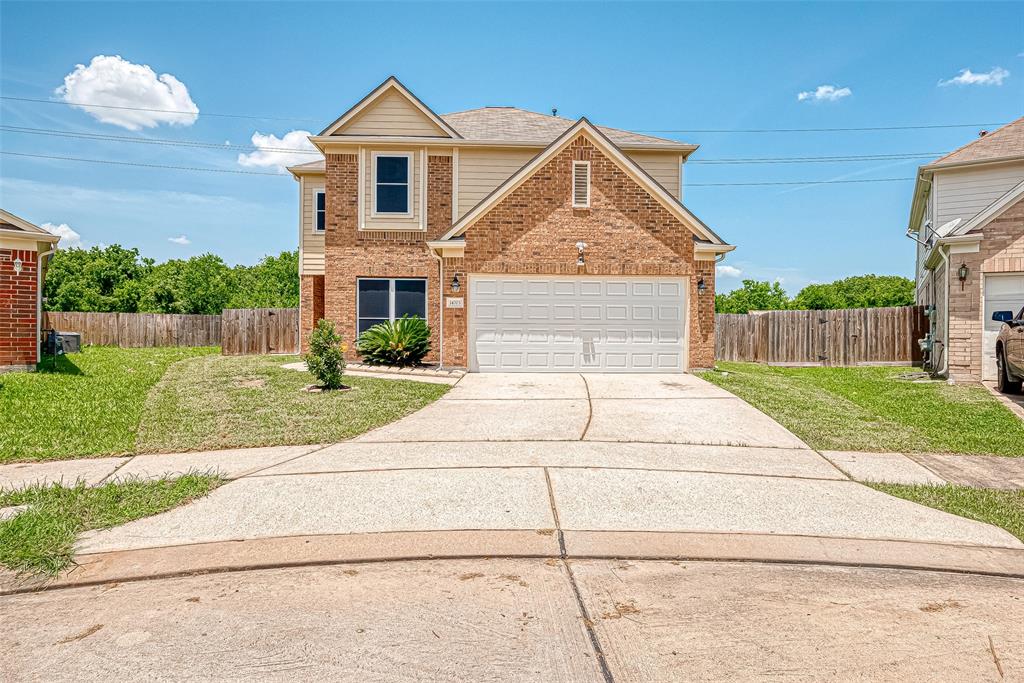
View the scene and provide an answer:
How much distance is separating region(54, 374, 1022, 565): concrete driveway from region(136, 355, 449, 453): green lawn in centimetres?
76

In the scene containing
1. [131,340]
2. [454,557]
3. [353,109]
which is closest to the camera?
[454,557]

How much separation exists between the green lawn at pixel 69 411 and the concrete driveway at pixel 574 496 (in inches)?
50.7

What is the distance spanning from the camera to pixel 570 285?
1517 cm

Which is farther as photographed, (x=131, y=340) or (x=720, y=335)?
(x=131, y=340)

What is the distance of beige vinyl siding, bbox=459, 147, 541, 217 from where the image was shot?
18062 millimetres

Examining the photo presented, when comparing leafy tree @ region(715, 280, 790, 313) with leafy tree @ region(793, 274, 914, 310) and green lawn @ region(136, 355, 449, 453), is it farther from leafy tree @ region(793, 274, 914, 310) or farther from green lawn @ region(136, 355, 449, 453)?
green lawn @ region(136, 355, 449, 453)

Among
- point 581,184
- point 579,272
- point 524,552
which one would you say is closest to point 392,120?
point 581,184

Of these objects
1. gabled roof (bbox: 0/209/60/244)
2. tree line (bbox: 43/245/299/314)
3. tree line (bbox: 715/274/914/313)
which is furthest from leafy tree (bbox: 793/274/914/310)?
gabled roof (bbox: 0/209/60/244)

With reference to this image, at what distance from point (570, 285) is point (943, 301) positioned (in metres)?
9.08

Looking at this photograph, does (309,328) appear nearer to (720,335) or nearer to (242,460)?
(242,460)

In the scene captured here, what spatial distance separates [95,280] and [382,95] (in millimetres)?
37064

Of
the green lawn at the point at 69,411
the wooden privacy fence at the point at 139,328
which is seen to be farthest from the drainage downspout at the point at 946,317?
the wooden privacy fence at the point at 139,328

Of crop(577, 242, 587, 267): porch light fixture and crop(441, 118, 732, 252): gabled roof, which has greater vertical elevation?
crop(441, 118, 732, 252): gabled roof

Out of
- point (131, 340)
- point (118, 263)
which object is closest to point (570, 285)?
point (131, 340)
